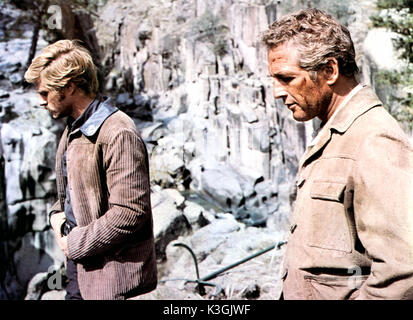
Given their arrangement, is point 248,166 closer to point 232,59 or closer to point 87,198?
point 232,59

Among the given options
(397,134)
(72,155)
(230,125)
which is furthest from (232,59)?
(397,134)

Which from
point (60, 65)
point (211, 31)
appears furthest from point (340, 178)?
point (211, 31)

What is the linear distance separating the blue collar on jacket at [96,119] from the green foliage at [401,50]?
129 inches

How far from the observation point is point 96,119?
3.85 ft

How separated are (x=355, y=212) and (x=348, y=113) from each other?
0.62 ft

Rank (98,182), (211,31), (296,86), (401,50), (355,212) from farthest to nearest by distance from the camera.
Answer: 1. (211,31)
2. (401,50)
3. (98,182)
4. (296,86)
5. (355,212)

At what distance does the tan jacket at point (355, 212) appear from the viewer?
0.74 m

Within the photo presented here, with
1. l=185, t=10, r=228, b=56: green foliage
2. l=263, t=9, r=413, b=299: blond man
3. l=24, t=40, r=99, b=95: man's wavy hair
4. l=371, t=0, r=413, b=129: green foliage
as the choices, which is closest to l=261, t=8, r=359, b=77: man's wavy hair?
l=263, t=9, r=413, b=299: blond man

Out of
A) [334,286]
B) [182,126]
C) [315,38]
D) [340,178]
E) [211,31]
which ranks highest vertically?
[211,31]

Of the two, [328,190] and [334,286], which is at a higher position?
[328,190]

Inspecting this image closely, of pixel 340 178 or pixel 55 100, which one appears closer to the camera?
pixel 340 178

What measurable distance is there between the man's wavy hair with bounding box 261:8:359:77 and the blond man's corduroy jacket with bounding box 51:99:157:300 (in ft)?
1.53

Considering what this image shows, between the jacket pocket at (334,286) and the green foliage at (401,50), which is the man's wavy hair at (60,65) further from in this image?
the green foliage at (401,50)

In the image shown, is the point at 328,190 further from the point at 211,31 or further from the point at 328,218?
the point at 211,31
